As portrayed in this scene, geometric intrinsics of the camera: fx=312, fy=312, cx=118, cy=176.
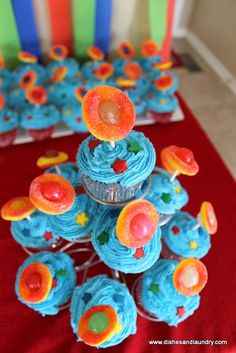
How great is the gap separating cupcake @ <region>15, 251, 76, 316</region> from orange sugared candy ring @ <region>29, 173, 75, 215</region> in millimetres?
253

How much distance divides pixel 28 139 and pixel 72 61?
0.66m

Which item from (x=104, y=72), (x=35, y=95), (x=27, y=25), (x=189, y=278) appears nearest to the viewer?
(x=189, y=278)

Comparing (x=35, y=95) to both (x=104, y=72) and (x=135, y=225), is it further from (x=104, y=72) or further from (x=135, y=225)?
(x=135, y=225)

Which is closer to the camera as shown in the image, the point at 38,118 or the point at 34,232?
the point at 34,232

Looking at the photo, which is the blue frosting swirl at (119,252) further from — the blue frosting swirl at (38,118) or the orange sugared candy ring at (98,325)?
the blue frosting swirl at (38,118)

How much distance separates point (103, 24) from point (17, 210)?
60.8 inches

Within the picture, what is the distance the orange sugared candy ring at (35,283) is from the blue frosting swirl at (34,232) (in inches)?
9.3

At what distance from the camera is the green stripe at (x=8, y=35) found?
6.31 ft

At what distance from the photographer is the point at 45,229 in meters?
1.32

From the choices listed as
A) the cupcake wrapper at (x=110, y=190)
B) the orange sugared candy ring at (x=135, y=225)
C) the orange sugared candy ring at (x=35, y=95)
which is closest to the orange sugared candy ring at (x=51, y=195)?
the cupcake wrapper at (x=110, y=190)

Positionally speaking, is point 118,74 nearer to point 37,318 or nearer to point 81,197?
point 81,197

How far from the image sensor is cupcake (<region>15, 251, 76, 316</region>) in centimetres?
103

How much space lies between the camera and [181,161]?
111 centimetres

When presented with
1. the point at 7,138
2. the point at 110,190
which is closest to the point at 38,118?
the point at 7,138
